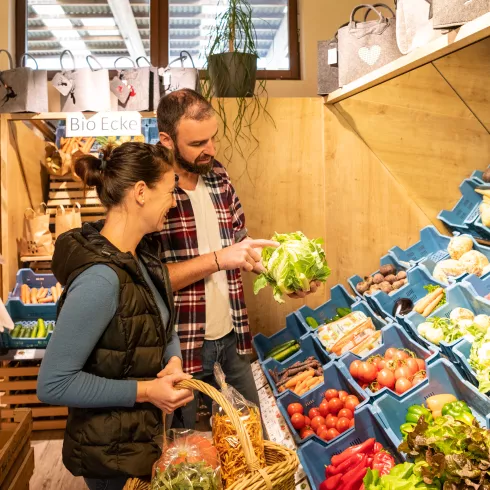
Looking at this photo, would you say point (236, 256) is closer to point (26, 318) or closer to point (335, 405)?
point (335, 405)

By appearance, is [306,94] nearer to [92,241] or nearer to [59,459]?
[59,459]

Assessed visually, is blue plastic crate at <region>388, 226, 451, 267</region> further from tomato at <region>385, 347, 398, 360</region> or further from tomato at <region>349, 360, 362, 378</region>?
tomato at <region>349, 360, 362, 378</region>

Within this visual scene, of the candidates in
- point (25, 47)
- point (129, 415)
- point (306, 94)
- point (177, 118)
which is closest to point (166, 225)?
point (177, 118)

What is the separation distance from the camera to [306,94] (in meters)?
5.63

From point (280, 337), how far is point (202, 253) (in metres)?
1.65

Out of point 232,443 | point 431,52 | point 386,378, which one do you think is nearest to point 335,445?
point 386,378

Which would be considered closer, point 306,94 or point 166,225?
point 166,225

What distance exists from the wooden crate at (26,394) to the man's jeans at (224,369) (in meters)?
2.00

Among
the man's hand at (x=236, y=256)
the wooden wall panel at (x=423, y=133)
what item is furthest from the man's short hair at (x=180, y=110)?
the wooden wall panel at (x=423, y=133)

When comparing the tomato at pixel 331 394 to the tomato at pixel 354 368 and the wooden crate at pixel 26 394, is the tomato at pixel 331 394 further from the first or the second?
the wooden crate at pixel 26 394

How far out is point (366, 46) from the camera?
11.5 ft

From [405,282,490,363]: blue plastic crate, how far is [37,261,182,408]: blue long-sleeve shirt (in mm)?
1738

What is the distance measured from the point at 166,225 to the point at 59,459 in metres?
2.16

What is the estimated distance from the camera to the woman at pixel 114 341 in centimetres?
176
